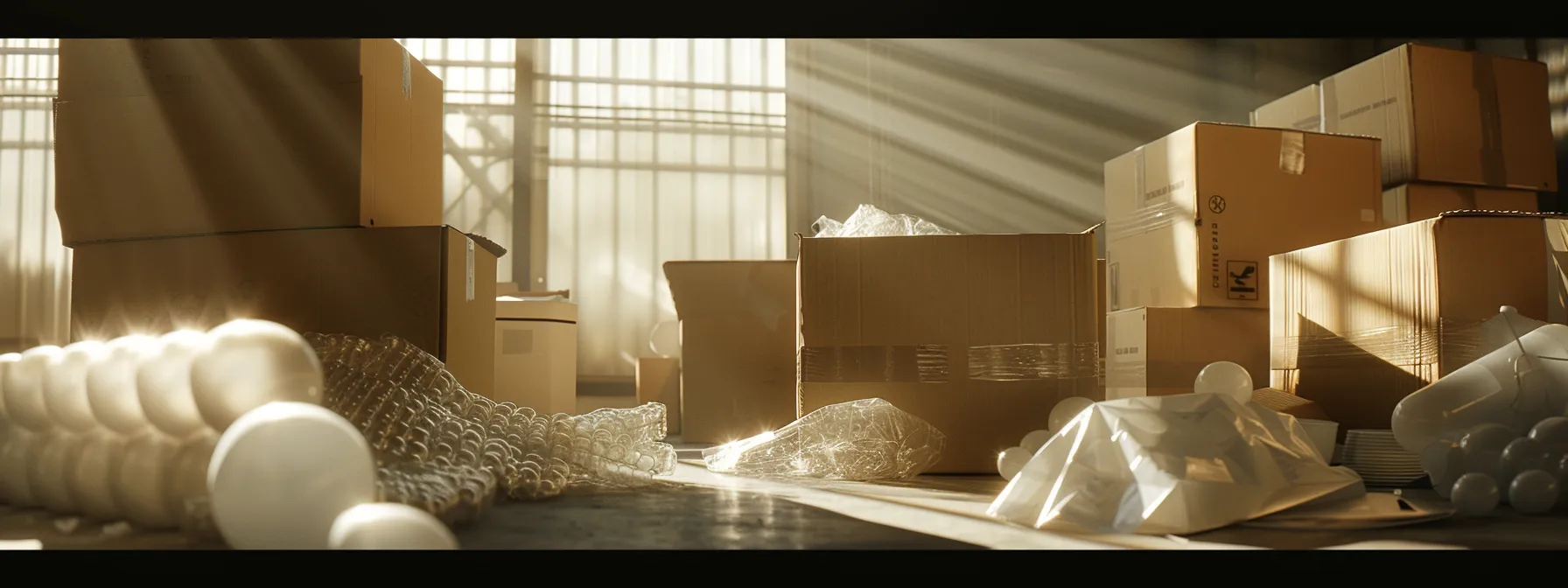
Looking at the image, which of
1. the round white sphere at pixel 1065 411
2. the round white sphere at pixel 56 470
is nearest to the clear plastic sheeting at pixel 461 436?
the round white sphere at pixel 56 470

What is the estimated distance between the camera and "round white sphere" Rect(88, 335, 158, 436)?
1.20 metres

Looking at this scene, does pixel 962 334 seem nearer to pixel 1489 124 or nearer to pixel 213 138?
pixel 213 138

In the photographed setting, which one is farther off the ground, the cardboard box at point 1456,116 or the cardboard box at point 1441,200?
the cardboard box at point 1456,116

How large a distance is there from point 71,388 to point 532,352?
172 centimetres

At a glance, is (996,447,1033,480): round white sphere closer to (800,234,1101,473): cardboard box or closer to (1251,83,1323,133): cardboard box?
(800,234,1101,473): cardboard box

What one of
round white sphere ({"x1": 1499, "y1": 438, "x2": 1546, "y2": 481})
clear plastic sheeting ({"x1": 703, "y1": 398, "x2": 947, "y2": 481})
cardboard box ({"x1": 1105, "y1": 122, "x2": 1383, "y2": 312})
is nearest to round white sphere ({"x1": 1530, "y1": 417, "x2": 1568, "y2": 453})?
round white sphere ({"x1": 1499, "y1": 438, "x2": 1546, "y2": 481})

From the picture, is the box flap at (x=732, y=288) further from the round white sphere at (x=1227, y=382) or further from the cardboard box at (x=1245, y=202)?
the round white sphere at (x=1227, y=382)

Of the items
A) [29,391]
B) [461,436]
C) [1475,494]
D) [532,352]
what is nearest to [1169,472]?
[1475,494]

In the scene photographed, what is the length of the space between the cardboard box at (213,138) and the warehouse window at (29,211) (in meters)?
3.29

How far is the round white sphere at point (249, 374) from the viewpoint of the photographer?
106 centimetres

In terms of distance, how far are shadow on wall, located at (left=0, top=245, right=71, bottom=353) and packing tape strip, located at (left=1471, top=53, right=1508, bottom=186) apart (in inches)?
209
